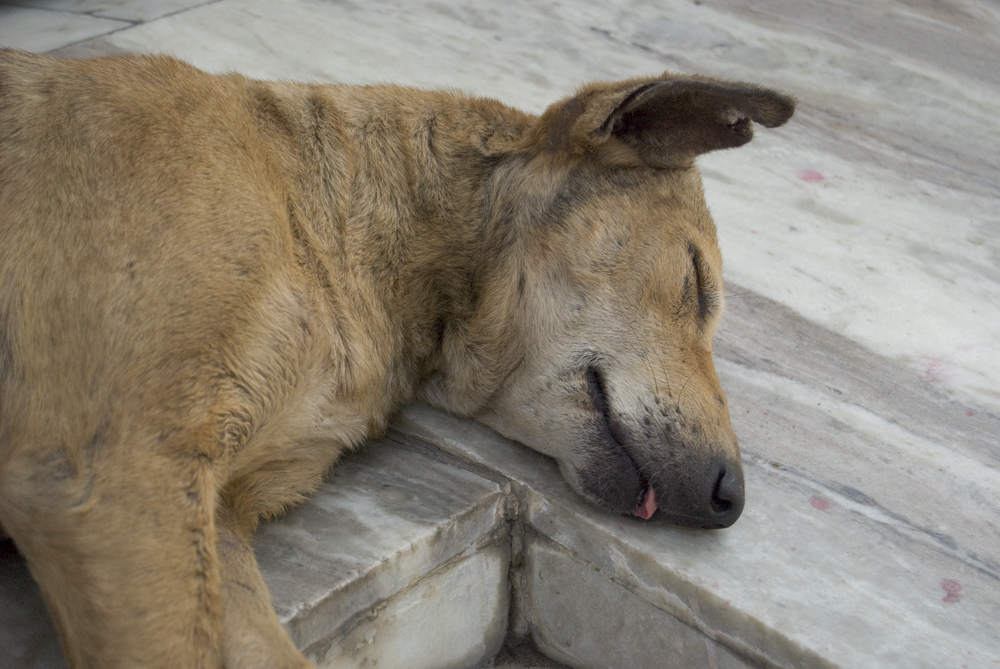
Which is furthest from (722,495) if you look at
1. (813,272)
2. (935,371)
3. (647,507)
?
(813,272)

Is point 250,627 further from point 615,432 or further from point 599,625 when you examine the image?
point 615,432

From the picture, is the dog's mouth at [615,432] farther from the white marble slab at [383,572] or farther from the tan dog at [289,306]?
the white marble slab at [383,572]

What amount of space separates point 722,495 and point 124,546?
151cm

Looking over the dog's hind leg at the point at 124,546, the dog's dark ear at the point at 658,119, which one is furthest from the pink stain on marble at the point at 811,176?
the dog's hind leg at the point at 124,546

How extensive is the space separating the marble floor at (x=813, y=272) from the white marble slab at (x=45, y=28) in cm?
2

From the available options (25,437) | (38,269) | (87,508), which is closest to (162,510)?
(87,508)

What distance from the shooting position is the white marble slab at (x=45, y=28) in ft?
16.5

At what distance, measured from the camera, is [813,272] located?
13.7ft

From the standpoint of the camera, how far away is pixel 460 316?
9.81ft

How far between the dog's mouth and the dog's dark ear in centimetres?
67

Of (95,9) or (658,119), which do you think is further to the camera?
(95,9)

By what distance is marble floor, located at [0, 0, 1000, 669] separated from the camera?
103 inches

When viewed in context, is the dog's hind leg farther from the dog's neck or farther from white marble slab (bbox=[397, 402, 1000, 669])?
white marble slab (bbox=[397, 402, 1000, 669])

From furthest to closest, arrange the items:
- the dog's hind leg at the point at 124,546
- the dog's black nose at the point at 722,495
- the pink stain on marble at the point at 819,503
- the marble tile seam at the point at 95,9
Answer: the marble tile seam at the point at 95,9 → the pink stain on marble at the point at 819,503 → the dog's black nose at the point at 722,495 → the dog's hind leg at the point at 124,546
